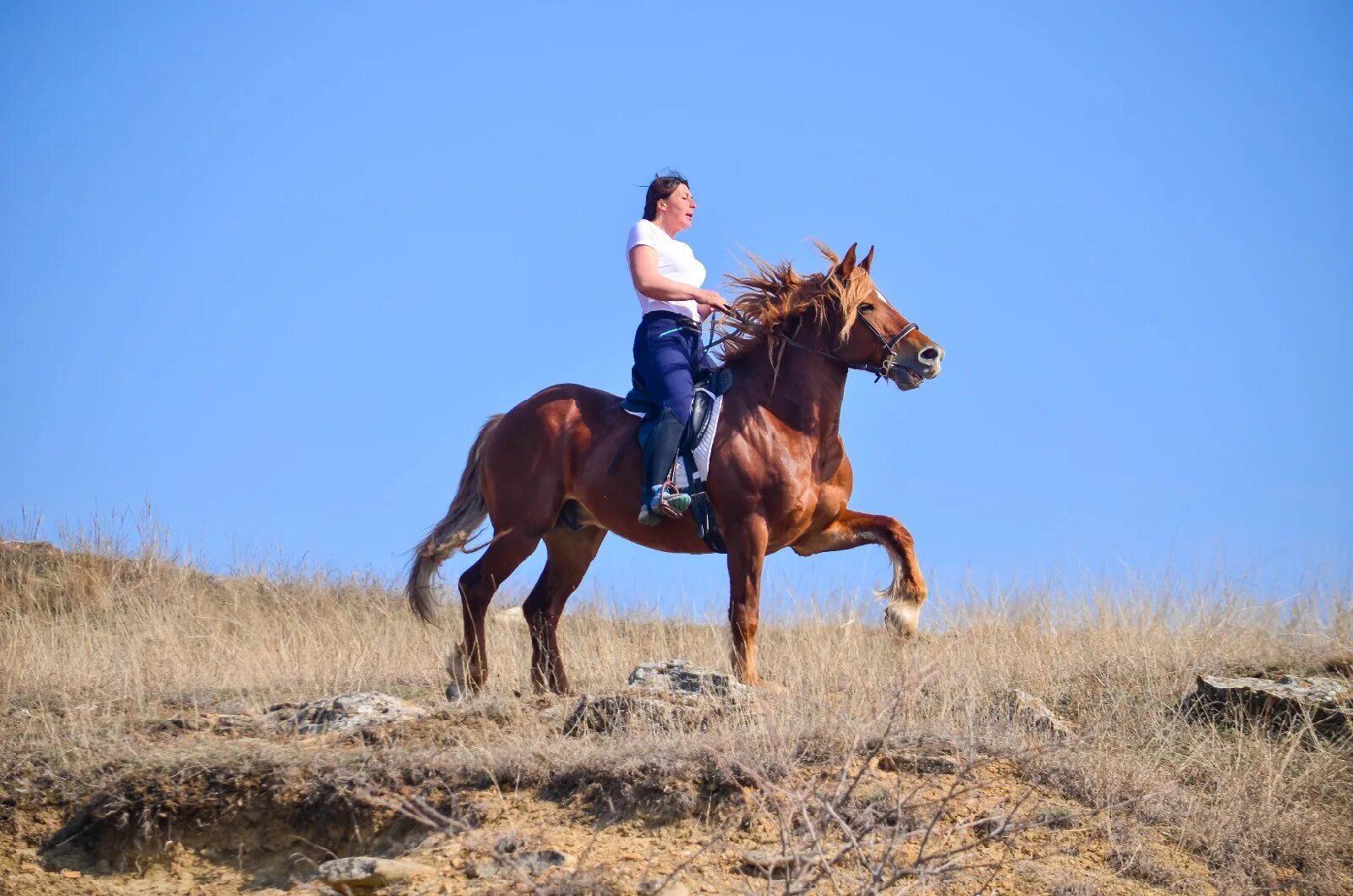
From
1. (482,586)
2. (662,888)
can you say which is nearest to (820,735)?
(662,888)

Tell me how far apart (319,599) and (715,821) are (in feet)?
31.1

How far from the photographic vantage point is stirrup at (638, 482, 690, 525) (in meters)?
8.08

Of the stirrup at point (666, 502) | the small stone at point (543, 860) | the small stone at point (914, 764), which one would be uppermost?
the stirrup at point (666, 502)

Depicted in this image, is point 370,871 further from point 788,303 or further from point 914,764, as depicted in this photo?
point 788,303

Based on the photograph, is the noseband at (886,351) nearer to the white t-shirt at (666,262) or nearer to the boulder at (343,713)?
the white t-shirt at (666,262)

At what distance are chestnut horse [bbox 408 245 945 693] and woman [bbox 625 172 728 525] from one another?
0.27 m

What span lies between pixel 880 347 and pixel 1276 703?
123 inches

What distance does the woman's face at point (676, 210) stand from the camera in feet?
29.5

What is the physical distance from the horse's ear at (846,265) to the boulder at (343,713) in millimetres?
3815

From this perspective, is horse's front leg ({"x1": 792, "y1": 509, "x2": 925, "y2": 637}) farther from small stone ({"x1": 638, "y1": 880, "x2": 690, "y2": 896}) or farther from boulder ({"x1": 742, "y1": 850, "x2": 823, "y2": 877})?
small stone ({"x1": 638, "y1": 880, "x2": 690, "y2": 896})

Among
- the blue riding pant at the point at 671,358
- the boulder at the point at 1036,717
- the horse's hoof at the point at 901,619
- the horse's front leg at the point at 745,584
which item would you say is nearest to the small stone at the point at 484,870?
the horse's front leg at the point at 745,584

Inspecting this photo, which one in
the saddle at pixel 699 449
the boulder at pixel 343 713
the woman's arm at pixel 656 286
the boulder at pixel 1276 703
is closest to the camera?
the boulder at pixel 343 713

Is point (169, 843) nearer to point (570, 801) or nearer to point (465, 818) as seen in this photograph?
point (465, 818)

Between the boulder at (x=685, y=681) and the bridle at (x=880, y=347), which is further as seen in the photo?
the bridle at (x=880, y=347)
